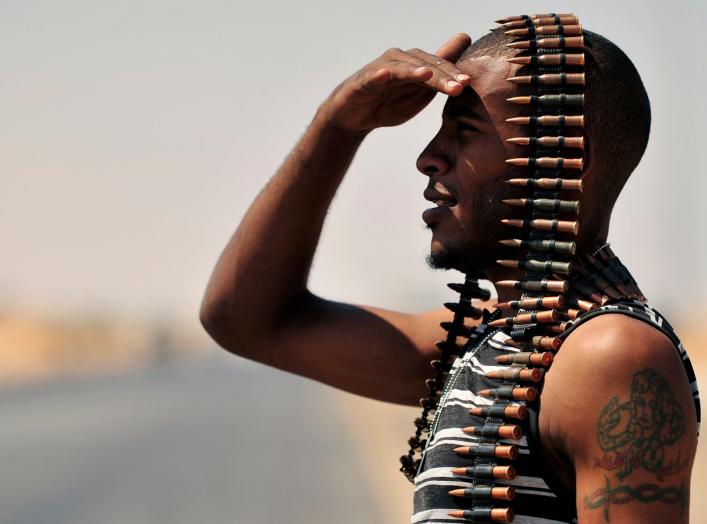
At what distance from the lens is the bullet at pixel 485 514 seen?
461 cm

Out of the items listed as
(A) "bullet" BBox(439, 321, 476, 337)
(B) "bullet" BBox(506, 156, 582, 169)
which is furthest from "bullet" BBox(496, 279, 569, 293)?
(A) "bullet" BBox(439, 321, 476, 337)

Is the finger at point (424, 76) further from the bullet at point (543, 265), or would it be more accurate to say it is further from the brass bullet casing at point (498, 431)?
the brass bullet casing at point (498, 431)

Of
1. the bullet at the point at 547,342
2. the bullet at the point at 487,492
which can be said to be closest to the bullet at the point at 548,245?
the bullet at the point at 547,342

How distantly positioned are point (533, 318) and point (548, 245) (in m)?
0.27

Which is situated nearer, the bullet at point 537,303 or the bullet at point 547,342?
the bullet at point 547,342

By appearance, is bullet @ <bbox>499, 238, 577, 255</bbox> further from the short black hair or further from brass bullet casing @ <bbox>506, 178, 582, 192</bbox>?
the short black hair

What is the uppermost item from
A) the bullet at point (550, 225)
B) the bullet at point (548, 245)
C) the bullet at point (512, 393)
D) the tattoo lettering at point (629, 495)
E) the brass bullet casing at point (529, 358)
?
the bullet at point (550, 225)

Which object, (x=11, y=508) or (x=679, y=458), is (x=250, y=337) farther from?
(x=11, y=508)

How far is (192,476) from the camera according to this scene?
23312mm

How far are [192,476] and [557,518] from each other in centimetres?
1912

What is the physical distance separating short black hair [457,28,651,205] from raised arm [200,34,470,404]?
1.18 m

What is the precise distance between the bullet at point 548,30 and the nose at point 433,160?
475mm

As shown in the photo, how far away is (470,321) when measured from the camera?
20.4 feet

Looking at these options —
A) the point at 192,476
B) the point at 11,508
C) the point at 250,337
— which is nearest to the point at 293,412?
the point at 192,476
